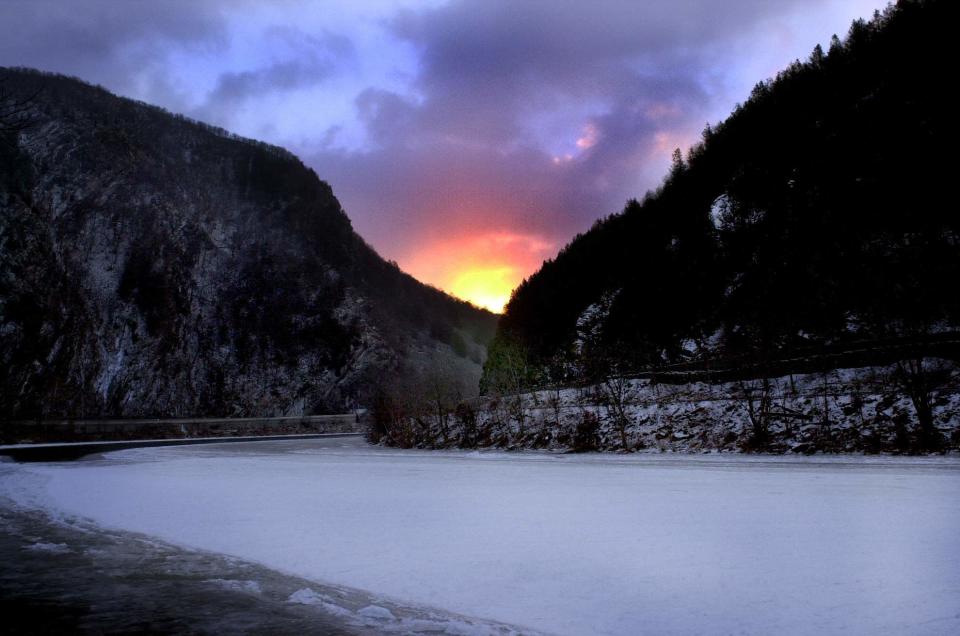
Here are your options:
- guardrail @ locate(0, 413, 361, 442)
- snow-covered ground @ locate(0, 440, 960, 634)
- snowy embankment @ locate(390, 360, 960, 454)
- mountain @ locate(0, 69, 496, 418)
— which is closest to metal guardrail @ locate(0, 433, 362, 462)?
guardrail @ locate(0, 413, 361, 442)

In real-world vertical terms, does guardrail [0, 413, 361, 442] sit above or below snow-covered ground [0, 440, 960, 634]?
below

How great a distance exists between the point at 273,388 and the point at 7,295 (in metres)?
43.0

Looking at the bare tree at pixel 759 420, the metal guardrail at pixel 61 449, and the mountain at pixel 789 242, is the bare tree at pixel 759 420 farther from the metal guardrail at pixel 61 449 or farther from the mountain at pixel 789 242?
the metal guardrail at pixel 61 449

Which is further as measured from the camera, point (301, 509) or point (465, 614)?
point (301, 509)

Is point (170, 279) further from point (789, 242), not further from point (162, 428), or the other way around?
point (789, 242)

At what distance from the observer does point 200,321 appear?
11756cm

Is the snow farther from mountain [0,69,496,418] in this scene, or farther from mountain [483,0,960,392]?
mountain [0,69,496,418]

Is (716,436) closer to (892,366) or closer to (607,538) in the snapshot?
(892,366)

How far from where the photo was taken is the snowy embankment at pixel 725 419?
29.1 m

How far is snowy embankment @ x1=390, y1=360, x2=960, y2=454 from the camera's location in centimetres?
2906

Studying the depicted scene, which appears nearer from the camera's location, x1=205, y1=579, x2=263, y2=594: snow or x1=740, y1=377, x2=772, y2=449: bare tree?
x1=205, y1=579, x2=263, y2=594: snow

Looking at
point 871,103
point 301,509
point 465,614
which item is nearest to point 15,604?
point 465,614

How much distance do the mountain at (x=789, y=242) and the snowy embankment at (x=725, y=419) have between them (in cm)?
261

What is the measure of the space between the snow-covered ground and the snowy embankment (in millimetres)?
11168
